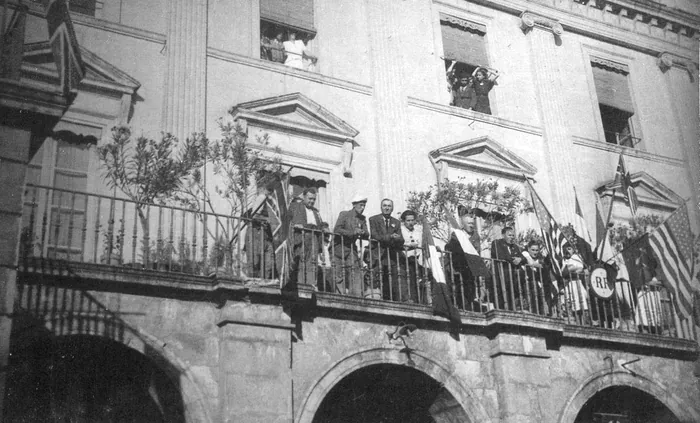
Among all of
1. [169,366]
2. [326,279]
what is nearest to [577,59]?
[326,279]

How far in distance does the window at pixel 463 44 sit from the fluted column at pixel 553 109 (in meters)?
1.31

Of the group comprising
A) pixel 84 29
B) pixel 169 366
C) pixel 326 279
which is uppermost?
pixel 84 29

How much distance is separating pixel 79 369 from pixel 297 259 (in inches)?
121

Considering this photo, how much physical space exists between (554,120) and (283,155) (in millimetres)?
6712

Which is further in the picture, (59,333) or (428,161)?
(428,161)

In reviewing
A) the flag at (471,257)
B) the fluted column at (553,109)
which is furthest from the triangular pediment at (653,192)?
the flag at (471,257)

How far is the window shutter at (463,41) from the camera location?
17.8 metres

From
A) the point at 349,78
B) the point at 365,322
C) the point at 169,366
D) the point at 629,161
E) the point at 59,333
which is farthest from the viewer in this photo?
the point at 629,161

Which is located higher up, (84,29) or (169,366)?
(84,29)

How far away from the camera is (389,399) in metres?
12.8

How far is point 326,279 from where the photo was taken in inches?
488

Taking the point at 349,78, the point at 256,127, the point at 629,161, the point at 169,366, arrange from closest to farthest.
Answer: the point at 169,366 < the point at 256,127 < the point at 349,78 < the point at 629,161

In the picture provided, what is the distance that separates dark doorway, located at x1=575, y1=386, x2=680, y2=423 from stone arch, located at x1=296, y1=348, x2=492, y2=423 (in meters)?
2.82

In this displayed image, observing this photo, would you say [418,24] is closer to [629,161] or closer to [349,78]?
A: [349,78]
